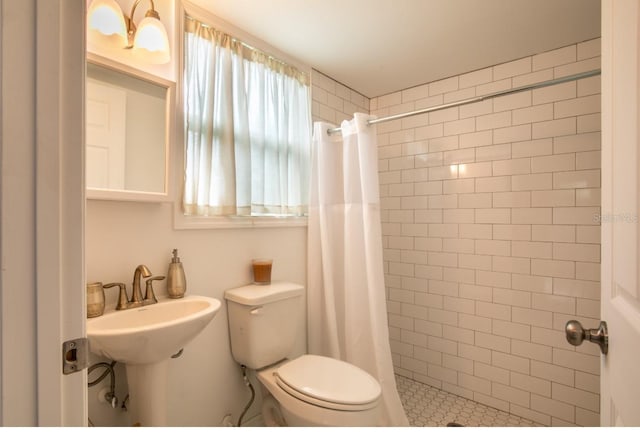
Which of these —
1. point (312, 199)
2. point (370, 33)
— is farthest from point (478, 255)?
point (370, 33)

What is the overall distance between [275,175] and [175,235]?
695 millimetres

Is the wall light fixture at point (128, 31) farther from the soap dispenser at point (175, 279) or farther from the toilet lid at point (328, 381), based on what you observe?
the toilet lid at point (328, 381)

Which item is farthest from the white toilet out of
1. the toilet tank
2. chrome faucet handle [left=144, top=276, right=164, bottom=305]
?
chrome faucet handle [left=144, top=276, right=164, bottom=305]

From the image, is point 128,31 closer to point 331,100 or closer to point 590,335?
point 331,100

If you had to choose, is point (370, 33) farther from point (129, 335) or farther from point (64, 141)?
point (129, 335)

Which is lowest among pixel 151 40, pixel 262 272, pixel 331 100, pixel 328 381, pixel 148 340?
pixel 328 381

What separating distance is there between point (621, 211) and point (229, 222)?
5.06 ft

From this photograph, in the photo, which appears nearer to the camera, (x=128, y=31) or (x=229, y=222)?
(x=128, y=31)

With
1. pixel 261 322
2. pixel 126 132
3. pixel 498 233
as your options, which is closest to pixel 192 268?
pixel 261 322

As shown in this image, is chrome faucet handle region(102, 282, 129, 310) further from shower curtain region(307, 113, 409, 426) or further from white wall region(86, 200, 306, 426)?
shower curtain region(307, 113, 409, 426)

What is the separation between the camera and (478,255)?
2.20 m

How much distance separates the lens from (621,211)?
57 cm

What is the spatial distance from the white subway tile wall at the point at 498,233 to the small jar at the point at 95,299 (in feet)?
5.59

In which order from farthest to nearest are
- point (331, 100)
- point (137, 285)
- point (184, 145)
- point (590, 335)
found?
point (331, 100)
point (184, 145)
point (137, 285)
point (590, 335)
